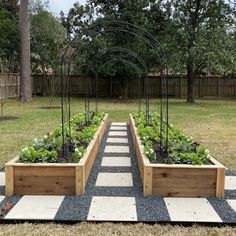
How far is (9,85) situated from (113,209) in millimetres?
17486

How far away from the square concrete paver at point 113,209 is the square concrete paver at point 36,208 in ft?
1.12

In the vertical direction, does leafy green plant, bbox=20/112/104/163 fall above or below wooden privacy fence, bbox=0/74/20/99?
below

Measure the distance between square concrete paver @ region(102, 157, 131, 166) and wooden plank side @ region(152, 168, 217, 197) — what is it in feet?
4.85

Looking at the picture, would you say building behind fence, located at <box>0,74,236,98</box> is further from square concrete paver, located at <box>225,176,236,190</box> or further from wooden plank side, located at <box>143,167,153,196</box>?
wooden plank side, located at <box>143,167,153,196</box>

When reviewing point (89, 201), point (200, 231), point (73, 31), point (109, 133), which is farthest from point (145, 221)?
point (73, 31)

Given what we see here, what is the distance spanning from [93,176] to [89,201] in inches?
37.8

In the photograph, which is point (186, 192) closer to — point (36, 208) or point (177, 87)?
point (36, 208)

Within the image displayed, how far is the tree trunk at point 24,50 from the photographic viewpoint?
56.9 feet

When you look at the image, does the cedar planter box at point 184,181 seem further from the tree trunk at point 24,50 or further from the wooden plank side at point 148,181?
the tree trunk at point 24,50

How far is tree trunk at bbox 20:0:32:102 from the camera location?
17344 millimetres

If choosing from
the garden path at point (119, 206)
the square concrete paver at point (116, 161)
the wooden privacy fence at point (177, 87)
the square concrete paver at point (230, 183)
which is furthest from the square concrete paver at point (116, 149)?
the wooden privacy fence at point (177, 87)

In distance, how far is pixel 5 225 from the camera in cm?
309

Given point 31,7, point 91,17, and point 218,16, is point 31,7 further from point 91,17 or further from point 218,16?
point 218,16

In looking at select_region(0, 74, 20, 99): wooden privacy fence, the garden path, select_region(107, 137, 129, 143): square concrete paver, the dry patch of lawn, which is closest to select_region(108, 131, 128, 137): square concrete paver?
select_region(107, 137, 129, 143): square concrete paver
